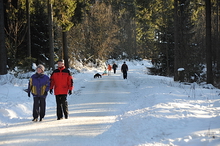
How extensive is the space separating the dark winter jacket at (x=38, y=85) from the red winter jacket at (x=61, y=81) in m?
0.29

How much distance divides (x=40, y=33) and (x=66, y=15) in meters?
4.75

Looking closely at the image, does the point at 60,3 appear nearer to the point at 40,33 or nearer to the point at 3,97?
the point at 40,33

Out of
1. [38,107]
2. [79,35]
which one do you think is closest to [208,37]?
[38,107]

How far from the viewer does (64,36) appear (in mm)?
27328

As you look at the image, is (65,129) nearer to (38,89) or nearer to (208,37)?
(38,89)

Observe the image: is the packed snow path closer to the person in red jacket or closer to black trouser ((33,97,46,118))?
black trouser ((33,97,46,118))

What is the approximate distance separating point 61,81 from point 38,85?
772mm

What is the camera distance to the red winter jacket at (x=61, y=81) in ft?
25.3

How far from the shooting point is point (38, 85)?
24.5 feet

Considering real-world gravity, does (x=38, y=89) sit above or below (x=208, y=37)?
below

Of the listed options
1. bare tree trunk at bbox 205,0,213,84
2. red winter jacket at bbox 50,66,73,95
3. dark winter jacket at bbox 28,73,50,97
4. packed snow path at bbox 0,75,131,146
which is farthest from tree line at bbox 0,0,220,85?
packed snow path at bbox 0,75,131,146

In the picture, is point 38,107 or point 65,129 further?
point 38,107

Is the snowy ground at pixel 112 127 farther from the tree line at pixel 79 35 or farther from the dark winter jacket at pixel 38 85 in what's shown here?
the tree line at pixel 79 35

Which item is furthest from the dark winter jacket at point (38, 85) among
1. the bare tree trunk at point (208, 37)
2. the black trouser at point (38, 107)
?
the bare tree trunk at point (208, 37)
